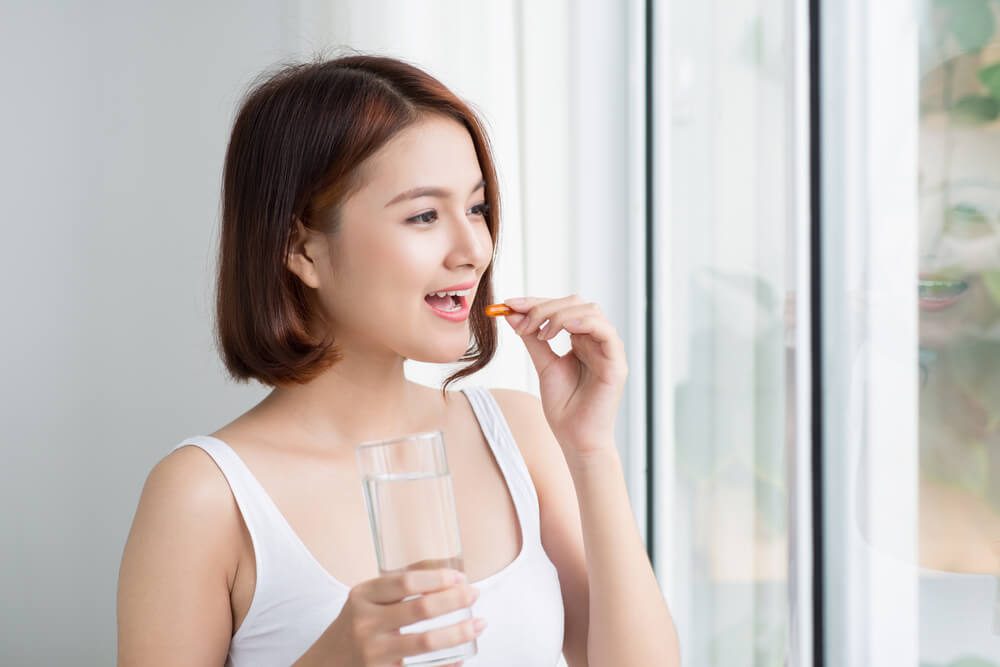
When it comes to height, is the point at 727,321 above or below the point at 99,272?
below

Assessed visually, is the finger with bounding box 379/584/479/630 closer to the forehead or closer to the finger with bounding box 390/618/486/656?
the finger with bounding box 390/618/486/656

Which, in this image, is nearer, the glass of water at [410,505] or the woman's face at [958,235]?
the glass of water at [410,505]

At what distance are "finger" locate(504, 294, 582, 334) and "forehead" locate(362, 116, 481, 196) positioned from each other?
161mm

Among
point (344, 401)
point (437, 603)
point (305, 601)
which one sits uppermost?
point (344, 401)

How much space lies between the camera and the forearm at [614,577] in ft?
4.07

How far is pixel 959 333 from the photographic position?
100 cm

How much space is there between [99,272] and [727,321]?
1802mm

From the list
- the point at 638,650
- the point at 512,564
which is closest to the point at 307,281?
the point at 512,564

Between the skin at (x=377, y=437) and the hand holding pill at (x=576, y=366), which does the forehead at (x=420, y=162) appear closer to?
the skin at (x=377, y=437)

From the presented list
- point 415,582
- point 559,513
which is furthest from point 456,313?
point 415,582

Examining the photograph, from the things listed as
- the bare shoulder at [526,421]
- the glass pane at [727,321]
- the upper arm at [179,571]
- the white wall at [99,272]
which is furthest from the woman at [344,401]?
the white wall at [99,272]

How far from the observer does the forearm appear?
1.24 m

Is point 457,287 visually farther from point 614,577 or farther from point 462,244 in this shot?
point 614,577

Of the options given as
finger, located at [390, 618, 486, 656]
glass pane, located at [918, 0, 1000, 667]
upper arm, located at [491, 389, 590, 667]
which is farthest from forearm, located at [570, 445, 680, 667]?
finger, located at [390, 618, 486, 656]
